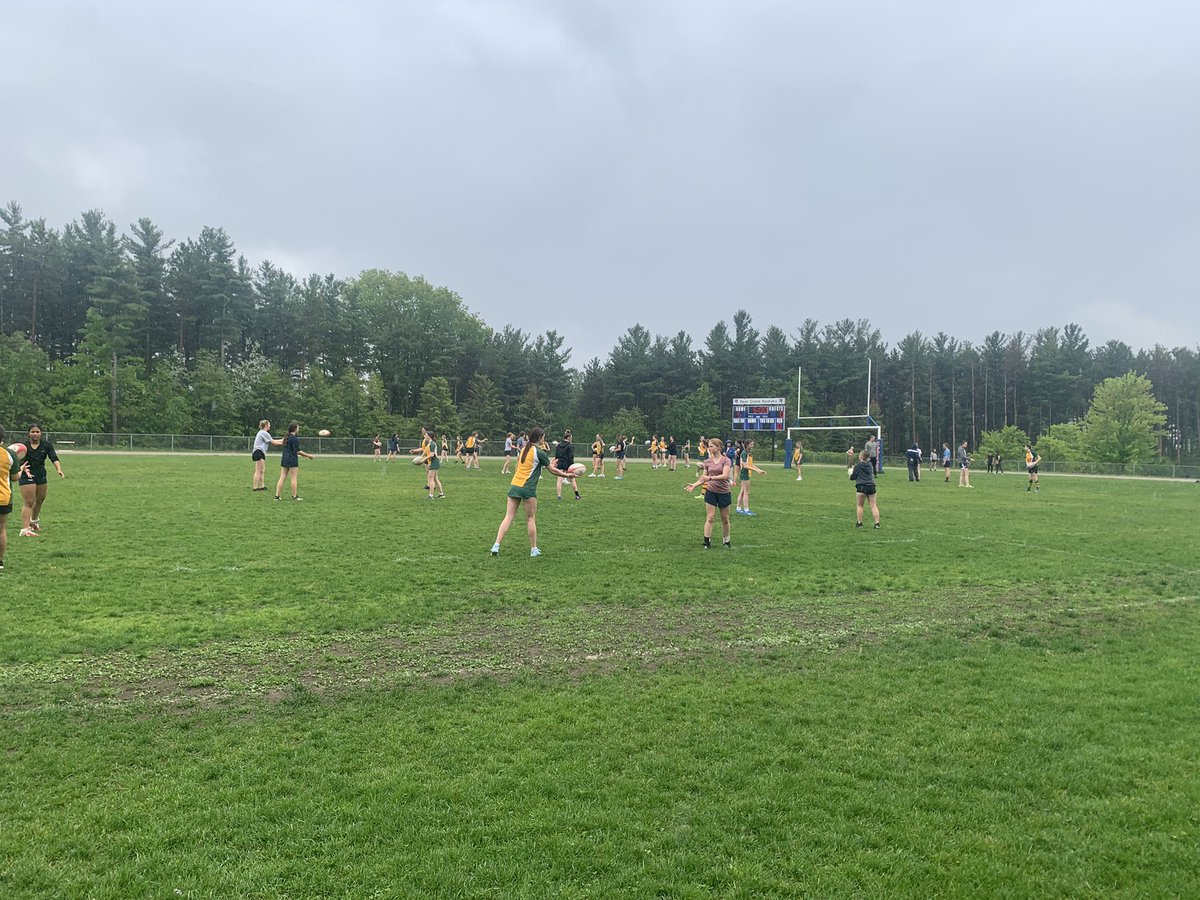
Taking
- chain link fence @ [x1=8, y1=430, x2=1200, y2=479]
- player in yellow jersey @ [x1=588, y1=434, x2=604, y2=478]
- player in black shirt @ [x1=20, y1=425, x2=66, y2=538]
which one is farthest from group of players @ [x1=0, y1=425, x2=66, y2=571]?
chain link fence @ [x1=8, y1=430, x2=1200, y2=479]

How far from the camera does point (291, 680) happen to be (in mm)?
5672

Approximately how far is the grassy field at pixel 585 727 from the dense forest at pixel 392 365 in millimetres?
54803

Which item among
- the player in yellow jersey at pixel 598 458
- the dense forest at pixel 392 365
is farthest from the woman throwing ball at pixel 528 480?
the dense forest at pixel 392 365

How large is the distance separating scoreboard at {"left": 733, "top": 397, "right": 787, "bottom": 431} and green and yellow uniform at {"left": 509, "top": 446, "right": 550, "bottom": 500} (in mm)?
39077

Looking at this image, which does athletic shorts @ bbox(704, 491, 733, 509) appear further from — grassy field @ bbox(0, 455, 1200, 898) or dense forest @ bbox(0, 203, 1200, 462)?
dense forest @ bbox(0, 203, 1200, 462)

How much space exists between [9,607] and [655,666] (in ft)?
21.9

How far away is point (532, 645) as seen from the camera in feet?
22.2

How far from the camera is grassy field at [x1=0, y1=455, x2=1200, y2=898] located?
10.9ft

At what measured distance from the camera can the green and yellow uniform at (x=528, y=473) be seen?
35.7 feet

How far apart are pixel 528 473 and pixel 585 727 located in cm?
636

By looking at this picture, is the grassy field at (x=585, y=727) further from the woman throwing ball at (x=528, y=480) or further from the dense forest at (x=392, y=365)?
the dense forest at (x=392, y=365)

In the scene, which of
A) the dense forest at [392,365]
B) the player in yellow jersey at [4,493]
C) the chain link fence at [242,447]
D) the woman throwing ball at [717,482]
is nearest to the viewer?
the player in yellow jersey at [4,493]

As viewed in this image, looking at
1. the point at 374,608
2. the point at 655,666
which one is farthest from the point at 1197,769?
the point at 374,608

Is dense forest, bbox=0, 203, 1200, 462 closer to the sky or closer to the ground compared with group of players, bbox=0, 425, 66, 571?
closer to the sky
